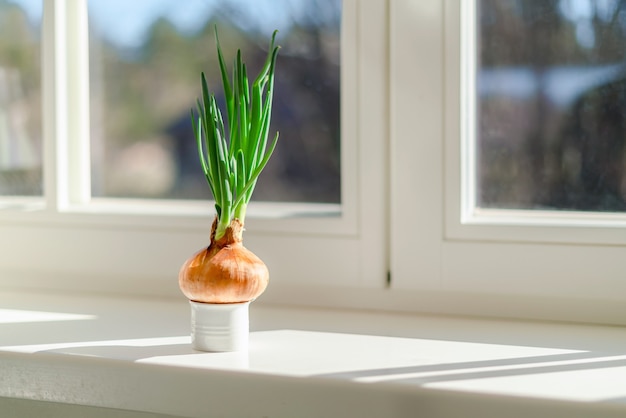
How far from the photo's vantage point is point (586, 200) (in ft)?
3.57

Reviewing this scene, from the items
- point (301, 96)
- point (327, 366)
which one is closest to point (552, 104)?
point (301, 96)

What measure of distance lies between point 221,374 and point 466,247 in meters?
0.39

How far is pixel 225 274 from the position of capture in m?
0.90

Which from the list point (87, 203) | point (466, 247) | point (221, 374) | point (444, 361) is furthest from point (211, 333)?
point (87, 203)

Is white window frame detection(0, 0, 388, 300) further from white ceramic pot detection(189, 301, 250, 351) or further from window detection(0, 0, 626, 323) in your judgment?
white ceramic pot detection(189, 301, 250, 351)

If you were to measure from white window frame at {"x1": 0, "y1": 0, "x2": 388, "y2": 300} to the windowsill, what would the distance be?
0.32 feet

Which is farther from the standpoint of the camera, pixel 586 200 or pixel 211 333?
pixel 586 200

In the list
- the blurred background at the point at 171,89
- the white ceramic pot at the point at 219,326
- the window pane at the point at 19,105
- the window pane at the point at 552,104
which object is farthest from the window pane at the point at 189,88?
the white ceramic pot at the point at 219,326

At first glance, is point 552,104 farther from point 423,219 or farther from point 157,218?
point 157,218

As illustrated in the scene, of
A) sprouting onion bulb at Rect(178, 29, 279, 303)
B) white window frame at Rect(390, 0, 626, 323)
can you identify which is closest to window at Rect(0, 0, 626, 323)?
white window frame at Rect(390, 0, 626, 323)

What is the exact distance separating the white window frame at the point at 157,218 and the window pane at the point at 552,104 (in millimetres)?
142

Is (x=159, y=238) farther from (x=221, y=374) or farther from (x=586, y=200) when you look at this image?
(x=586, y=200)

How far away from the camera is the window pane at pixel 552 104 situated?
1066mm

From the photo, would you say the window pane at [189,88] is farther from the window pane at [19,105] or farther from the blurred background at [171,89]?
the window pane at [19,105]
